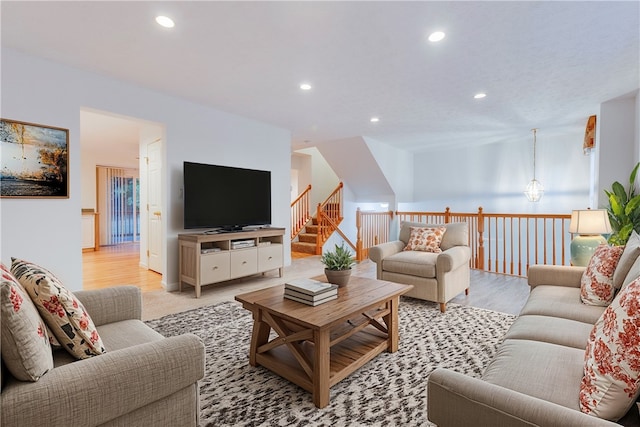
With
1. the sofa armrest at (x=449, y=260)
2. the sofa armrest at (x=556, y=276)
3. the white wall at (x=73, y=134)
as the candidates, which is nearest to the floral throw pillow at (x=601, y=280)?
the sofa armrest at (x=556, y=276)

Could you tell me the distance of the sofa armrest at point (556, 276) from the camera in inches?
92.5

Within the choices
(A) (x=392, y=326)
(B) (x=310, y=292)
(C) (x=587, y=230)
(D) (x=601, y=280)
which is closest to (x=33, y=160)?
(B) (x=310, y=292)

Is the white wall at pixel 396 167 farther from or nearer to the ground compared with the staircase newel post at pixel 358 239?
farther from the ground

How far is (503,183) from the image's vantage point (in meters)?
6.47

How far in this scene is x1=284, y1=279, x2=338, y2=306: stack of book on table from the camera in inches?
77.3

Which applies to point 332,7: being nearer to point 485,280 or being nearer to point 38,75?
point 38,75

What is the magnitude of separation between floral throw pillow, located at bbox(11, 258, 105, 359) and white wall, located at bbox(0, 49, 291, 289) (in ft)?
6.81

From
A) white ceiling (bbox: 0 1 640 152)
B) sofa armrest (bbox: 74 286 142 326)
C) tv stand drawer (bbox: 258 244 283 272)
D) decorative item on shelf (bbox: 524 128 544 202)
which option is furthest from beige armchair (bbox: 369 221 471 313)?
decorative item on shelf (bbox: 524 128 544 202)

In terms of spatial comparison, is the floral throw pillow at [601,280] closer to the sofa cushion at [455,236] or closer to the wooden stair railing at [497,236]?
the sofa cushion at [455,236]

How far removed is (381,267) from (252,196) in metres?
2.10

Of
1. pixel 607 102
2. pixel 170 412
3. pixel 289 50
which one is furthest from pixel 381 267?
pixel 607 102

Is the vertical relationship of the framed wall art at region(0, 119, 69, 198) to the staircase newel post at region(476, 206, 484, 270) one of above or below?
above

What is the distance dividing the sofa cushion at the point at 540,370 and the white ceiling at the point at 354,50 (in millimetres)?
2049

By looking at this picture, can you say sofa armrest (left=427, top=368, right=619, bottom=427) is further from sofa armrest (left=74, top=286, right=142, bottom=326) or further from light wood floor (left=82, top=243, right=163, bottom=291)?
light wood floor (left=82, top=243, right=163, bottom=291)
